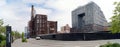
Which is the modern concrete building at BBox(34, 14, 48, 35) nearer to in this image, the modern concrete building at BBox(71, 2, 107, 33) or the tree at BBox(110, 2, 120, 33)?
the modern concrete building at BBox(71, 2, 107, 33)

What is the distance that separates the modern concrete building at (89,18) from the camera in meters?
165

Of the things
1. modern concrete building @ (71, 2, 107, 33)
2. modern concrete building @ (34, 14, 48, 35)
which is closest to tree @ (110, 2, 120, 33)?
modern concrete building @ (71, 2, 107, 33)

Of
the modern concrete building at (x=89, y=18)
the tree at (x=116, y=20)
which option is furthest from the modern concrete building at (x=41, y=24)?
the tree at (x=116, y=20)

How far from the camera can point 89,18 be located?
167 m

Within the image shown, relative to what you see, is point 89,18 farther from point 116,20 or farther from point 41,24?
point 116,20

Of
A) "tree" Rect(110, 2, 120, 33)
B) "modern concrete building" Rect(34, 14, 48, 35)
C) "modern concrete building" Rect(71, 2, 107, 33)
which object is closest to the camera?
"tree" Rect(110, 2, 120, 33)

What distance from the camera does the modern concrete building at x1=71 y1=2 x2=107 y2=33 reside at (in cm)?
16488

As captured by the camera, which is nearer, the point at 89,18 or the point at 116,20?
the point at 116,20

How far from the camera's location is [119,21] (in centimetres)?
3288

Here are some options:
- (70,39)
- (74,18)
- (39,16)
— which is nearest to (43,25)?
(39,16)

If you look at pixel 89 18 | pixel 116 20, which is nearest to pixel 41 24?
pixel 89 18

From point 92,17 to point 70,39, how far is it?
91.0m

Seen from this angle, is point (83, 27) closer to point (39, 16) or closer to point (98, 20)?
point (98, 20)

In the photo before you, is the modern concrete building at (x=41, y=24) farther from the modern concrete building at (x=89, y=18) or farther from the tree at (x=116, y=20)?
the tree at (x=116, y=20)
